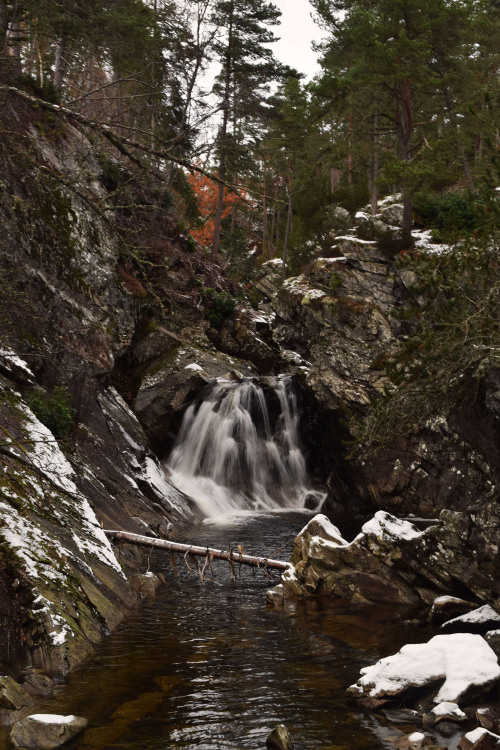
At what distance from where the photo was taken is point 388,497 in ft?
62.3

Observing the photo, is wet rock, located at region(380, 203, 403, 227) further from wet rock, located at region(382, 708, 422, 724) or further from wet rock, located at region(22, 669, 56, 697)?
wet rock, located at region(22, 669, 56, 697)

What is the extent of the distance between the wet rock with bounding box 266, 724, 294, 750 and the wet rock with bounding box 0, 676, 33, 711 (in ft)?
7.71

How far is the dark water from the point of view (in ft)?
18.0

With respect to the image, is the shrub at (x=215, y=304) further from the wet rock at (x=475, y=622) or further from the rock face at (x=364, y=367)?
the wet rock at (x=475, y=622)

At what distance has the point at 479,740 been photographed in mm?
4965

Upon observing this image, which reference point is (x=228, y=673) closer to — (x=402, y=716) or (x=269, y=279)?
(x=402, y=716)

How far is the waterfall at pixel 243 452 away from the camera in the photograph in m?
19.6

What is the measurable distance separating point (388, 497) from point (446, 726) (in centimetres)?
1367

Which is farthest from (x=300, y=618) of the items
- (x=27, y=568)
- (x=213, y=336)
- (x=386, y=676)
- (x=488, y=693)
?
(x=213, y=336)

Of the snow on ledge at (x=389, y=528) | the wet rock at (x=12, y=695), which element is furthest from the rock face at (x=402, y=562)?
the wet rock at (x=12, y=695)

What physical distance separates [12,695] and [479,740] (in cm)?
429

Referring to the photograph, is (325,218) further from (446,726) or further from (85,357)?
(446,726)

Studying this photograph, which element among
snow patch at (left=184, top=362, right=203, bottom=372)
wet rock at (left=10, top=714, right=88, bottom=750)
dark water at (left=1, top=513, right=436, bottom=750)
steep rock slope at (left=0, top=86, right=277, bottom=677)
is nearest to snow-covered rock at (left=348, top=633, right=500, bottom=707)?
dark water at (left=1, top=513, right=436, bottom=750)

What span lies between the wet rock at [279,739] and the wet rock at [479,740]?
5.12 ft
